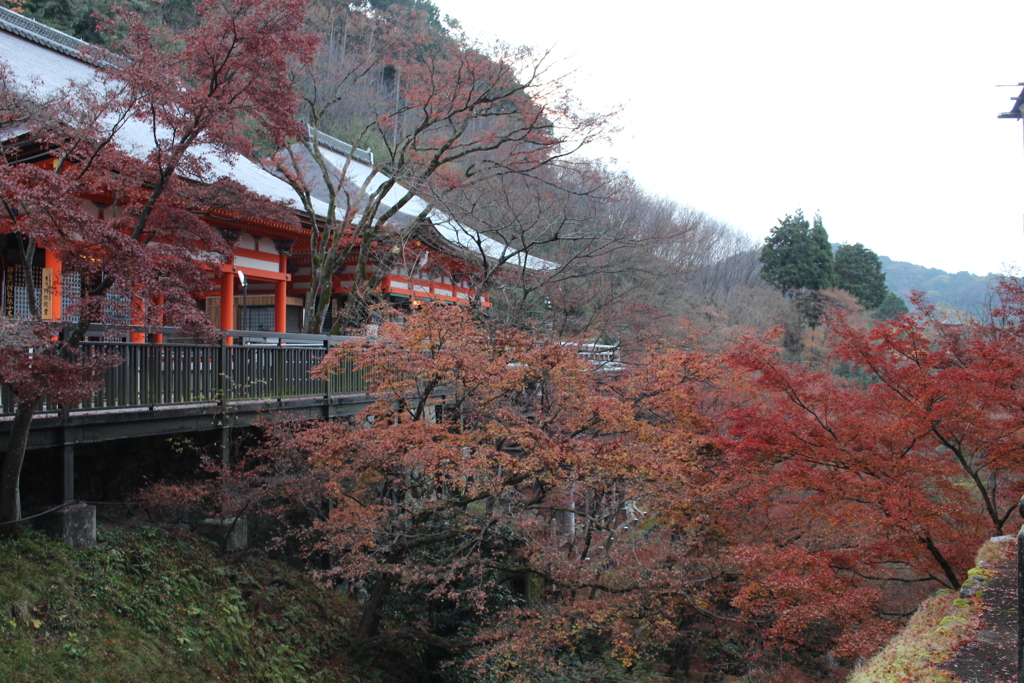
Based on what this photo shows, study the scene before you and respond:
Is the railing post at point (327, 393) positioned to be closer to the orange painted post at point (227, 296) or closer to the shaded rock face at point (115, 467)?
the shaded rock face at point (115, 467)

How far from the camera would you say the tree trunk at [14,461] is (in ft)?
21.6

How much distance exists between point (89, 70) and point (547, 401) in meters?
14.4

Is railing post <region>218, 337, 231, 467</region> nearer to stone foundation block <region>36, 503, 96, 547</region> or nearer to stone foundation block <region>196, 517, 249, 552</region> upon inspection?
stone foundation block <region>196, 517, 249, 552</region>

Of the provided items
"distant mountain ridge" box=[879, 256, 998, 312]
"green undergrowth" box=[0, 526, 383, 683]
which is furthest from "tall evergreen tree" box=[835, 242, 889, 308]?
"green undergrowth" box=[0, 526, 383, 683]

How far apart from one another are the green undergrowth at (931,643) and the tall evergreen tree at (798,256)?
102ft

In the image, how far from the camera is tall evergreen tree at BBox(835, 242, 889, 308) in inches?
1507

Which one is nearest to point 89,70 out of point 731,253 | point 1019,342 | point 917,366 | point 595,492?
point 595,492

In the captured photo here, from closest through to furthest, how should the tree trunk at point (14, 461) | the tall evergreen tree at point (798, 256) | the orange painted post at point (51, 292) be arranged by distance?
the tree trunk at point (14, 461)
the orange painted post at point (51, 292)
the tall evergreen tree at point (798, 256)

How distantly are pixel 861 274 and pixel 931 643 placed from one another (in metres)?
37.5

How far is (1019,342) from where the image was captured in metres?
9.45

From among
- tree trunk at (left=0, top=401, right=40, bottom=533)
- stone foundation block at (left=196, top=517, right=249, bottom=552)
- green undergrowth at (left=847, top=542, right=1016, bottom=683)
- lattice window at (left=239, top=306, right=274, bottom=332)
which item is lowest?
stone foundation block at (left=196, top=517, right=249, bottom=552)

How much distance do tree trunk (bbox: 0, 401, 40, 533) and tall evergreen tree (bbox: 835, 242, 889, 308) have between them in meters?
39.0

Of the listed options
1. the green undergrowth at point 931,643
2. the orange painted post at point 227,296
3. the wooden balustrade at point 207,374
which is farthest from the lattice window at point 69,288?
the green undergrowth at point 931,643

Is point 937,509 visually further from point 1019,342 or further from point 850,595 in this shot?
point 1019,342
